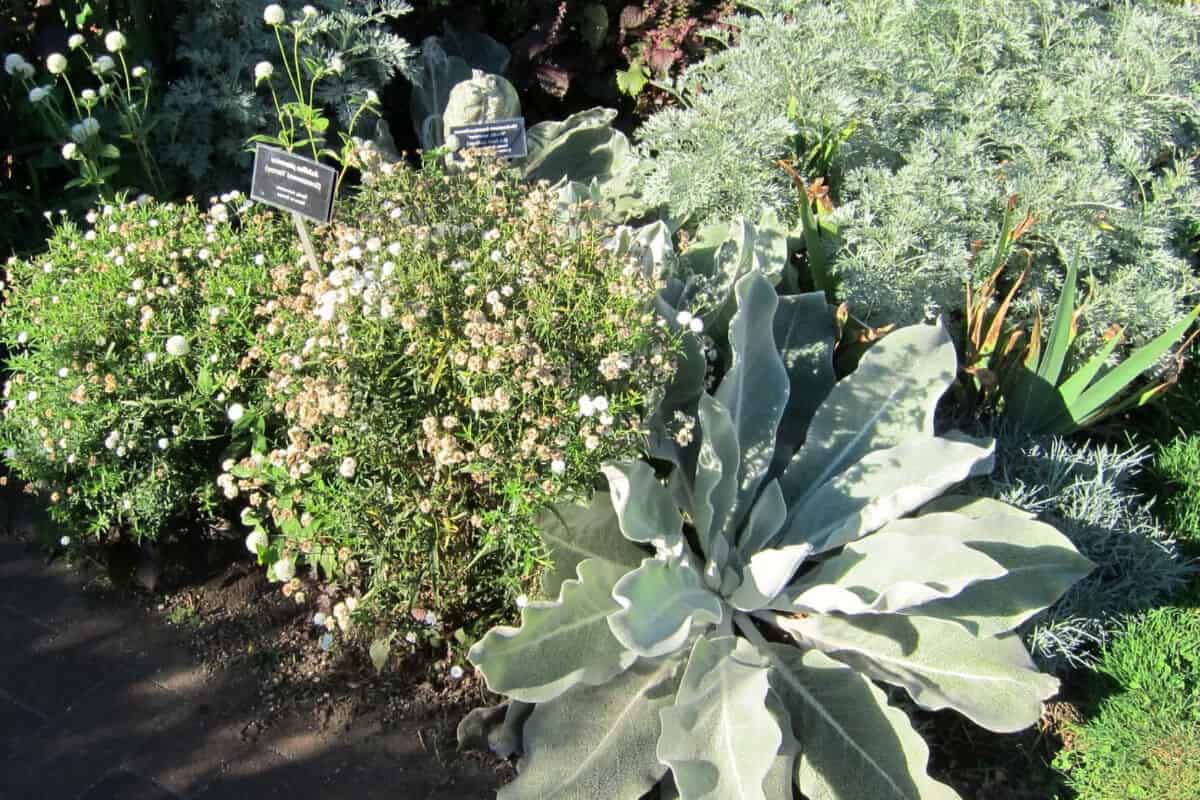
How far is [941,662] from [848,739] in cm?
29

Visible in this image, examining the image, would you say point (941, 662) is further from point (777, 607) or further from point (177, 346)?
point (177, 346)

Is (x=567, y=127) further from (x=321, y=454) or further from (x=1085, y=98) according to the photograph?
(x=321, y=454)

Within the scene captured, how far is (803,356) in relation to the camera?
8.67ft

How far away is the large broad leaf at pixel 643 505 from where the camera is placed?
6.53 ft

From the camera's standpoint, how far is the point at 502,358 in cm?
189

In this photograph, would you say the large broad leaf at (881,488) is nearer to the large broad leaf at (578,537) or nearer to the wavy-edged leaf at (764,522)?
the wavy-edged leaf at (764,522)

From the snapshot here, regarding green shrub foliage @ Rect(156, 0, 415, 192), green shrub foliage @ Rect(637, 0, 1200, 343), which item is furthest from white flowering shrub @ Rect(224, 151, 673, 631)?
green shrub foliage @ Rect(156, 0, 415, 192)

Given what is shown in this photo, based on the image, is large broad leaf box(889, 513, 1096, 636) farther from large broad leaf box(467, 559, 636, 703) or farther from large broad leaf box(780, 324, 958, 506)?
large broad leaf box(467, 559, 636, 703)

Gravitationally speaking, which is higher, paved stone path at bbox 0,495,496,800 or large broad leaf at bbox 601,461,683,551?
large broad leaf at bbox 601,461,683,551

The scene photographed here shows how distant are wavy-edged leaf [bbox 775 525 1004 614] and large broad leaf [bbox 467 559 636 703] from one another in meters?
0.47

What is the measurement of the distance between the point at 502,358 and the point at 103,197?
5.73 ft

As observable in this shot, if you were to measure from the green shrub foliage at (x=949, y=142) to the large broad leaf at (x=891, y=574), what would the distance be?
36.0 inches

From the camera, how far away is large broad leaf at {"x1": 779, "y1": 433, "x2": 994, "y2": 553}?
2.10 meters

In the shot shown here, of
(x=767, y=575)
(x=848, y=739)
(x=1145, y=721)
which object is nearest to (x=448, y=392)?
(x=767, y=575)
